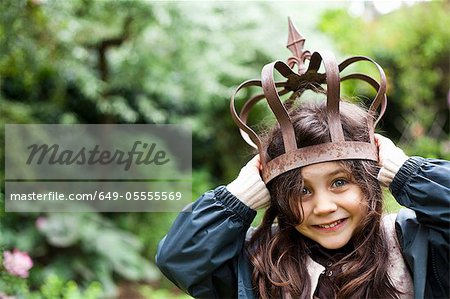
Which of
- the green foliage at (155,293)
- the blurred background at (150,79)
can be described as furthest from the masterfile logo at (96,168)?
the green foliage at (155,293)

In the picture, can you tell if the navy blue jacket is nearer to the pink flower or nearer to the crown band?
the crown band

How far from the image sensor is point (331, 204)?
164 cm

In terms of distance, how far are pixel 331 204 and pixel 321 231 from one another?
0.34ft

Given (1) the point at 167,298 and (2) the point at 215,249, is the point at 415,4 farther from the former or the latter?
(2) the point at 215,249

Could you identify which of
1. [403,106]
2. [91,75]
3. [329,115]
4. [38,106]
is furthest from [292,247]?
[403,106]

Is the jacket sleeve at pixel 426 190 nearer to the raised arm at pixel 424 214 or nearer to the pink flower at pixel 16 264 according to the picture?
the raised arm at pixel 424 214

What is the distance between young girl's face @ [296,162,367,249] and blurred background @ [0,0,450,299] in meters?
1.78

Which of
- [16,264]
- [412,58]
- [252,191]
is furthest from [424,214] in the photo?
[412,58]

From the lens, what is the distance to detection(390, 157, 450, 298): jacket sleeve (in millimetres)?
1592

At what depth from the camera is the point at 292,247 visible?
5.95ft

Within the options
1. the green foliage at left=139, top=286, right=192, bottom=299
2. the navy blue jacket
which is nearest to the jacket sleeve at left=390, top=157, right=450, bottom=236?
the navy blue jacket

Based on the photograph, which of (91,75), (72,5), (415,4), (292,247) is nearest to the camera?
(292,247)

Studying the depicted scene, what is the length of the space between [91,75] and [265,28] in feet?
5.89

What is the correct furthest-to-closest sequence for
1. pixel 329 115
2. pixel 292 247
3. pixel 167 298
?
pixel 167 298
pixel 292 247
pixel 329 115
